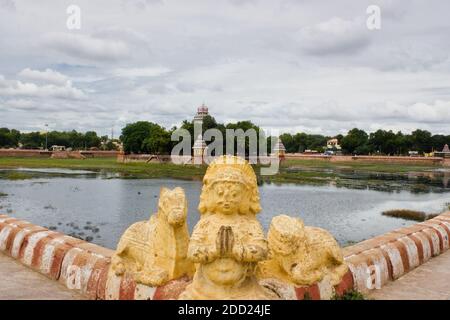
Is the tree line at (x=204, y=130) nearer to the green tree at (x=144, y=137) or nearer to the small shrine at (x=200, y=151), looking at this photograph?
the green tree at (x=144, y=137)

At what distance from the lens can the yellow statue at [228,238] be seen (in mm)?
3334

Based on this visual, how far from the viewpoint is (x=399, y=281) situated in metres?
5.82

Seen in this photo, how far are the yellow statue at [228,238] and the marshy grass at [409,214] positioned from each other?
1575 centimetres

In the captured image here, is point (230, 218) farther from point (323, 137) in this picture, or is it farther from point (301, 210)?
point (323, 137)

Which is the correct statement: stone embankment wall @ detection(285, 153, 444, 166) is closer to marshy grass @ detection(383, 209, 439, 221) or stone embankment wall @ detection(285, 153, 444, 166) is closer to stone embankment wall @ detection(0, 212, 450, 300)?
marshy grass @ detection(383, 209, 439, 221)

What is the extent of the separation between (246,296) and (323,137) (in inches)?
4498

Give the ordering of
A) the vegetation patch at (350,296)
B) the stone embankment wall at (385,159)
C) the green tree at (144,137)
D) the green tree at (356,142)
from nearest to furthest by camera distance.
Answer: the vegetation patch at (350,296)
the green tree at (144,137)
the stone embankment wall at (385,159)
the green tree at (356,142)

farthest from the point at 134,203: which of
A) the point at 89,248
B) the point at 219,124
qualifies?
the point at 219,124

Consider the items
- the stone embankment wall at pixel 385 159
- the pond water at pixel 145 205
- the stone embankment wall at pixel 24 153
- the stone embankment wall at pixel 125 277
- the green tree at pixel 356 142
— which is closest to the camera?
the stone embankment wall at pixel 125 277

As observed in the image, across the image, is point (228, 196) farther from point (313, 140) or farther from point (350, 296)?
point (313, 140)

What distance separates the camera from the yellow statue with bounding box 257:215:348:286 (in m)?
4.14

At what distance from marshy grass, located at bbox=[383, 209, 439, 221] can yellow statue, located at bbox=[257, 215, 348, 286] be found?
14776 mm

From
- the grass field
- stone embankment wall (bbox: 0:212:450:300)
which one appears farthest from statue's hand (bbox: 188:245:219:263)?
the grass field

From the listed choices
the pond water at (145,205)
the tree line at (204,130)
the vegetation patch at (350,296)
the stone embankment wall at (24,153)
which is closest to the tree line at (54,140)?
the tree line at (204,130)
